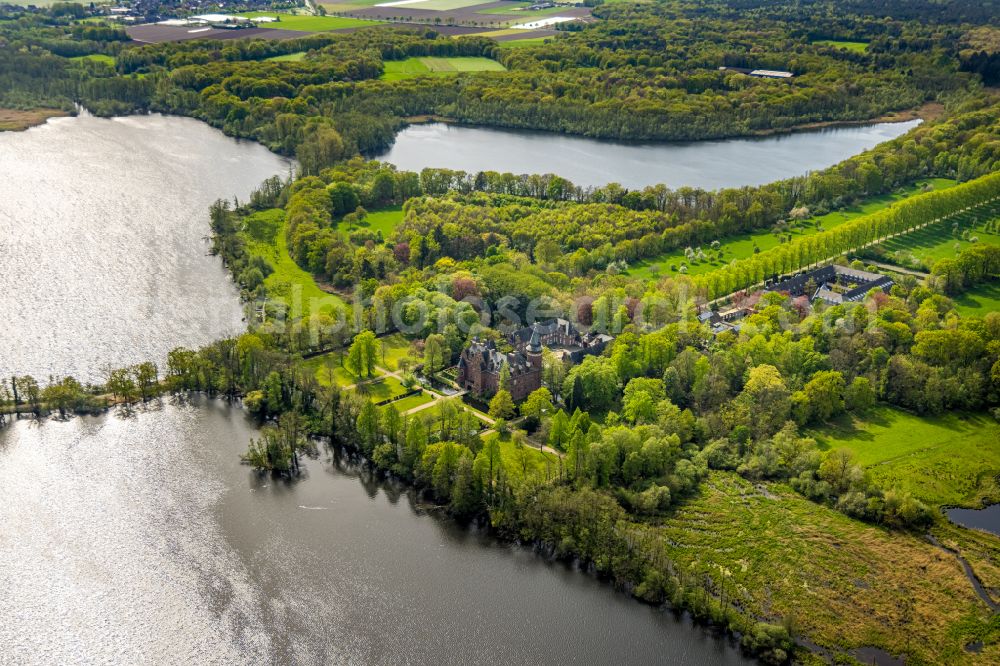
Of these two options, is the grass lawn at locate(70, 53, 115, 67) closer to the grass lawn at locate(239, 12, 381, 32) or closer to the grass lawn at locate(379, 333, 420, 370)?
the grass lawn at locate(239, 12, 381, 32)

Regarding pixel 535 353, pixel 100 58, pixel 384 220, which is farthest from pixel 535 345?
pixel 100 58

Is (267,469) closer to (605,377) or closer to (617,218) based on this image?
(605,377)

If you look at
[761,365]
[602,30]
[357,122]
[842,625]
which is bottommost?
[842,625]

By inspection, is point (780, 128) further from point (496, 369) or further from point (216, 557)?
point (216, 557)

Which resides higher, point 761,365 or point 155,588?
point 761,365

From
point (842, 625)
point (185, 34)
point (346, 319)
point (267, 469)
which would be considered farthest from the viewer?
point (185, 34)

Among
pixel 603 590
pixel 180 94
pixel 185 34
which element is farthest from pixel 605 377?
pixel 185 34

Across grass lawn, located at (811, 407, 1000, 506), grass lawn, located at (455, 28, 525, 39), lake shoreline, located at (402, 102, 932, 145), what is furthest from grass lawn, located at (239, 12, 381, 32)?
grass lawn, located at (811, 407, 1000, 506)
